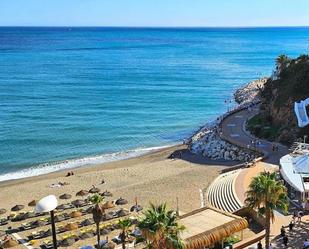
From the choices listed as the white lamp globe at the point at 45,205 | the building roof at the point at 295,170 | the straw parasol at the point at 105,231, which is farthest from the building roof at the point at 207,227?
the white lamp globe at the point at 45,205

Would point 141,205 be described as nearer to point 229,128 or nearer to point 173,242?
point 173,242

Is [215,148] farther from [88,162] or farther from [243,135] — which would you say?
[88,162]

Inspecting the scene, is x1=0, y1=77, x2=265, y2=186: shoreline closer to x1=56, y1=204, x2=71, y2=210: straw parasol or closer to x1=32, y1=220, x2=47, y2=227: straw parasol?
x1=56, y1=204, x2=71, y2=210: straw parasol

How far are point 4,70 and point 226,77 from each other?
60.2 metres

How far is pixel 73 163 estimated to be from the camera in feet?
171

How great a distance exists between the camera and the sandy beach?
38.1 m

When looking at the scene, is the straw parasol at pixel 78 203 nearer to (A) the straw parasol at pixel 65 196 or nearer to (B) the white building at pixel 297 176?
(A) the straw parasol at pixel 65 196

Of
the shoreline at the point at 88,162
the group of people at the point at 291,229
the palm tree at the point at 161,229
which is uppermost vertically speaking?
the palm tree at the point at 161,229

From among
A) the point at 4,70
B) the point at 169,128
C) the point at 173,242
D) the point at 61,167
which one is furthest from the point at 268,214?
the point at 4,70

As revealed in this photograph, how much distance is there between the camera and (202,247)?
24.4 m

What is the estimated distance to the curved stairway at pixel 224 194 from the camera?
106 feet

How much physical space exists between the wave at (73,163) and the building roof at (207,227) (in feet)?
86.7

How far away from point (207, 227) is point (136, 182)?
1883 centimetres

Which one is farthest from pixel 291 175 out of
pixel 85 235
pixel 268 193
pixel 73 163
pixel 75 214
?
pixel 73 163
